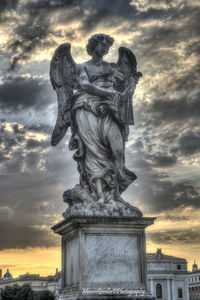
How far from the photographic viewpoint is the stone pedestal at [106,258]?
1084 cm

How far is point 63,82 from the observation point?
44.8 feet

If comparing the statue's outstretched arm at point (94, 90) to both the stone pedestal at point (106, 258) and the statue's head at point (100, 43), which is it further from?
the stone pedestal at point (106, 258)

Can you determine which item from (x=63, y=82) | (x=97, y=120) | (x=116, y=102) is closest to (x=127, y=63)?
(x=116, y=102)

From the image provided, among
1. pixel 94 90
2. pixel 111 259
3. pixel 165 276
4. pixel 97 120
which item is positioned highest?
pixel 94 90

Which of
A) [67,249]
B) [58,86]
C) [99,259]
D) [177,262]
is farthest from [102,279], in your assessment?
[177,262]

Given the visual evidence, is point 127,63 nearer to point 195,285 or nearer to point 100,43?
point 100,43

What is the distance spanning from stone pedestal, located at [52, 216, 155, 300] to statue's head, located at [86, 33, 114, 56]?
15.5 ft

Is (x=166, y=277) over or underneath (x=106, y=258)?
underneath

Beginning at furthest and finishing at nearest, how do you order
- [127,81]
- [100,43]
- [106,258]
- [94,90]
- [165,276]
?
[165,276]
[127,81]
[100,43]
[94,90]
[106,258]

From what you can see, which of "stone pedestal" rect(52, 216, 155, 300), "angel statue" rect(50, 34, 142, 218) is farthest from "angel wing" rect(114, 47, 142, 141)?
"stone pedestal" rect(52, 216, 155, 300)

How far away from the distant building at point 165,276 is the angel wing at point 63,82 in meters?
82.0

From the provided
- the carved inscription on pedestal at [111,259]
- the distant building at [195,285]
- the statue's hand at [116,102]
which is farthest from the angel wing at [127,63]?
the distant building at [195,285]


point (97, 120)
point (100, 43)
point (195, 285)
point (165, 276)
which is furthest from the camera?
point (195, 285)

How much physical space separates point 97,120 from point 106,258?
3699 mm
